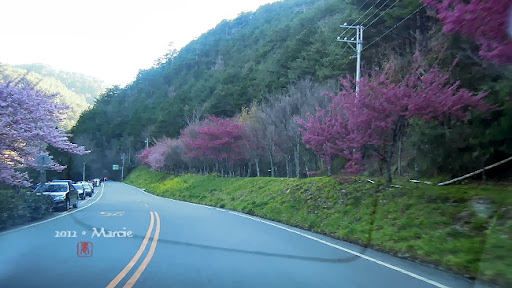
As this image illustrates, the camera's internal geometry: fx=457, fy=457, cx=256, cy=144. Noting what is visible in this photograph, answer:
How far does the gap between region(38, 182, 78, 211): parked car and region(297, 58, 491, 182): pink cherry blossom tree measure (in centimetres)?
1379

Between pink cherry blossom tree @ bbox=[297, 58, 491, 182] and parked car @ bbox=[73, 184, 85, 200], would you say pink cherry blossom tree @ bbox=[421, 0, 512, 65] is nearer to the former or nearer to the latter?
pink cherry blossom tree @ bbox=[297, 58, 491, 182]

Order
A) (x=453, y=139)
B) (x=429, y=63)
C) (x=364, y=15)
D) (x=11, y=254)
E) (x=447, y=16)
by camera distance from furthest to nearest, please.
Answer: (x=364, y=15), (x=429, y=63), (x=453, y=139), (x=11, y=254), (x=447, y=16)

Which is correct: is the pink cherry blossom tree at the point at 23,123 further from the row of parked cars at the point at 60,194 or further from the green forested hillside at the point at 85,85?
the green forested hillside at the point at 85,85

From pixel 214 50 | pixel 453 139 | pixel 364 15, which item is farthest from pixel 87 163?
pixel 453 139

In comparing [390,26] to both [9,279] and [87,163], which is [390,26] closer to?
[9,279]

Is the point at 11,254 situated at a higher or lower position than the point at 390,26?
lower

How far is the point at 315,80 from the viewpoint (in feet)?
113

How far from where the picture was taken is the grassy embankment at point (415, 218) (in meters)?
8.93

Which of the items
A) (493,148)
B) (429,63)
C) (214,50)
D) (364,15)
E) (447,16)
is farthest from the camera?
(214,50)

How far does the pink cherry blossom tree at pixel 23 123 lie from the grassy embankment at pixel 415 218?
10.0m

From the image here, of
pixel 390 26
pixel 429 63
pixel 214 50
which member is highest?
pixel 214 50

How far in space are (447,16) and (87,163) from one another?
3539 inches

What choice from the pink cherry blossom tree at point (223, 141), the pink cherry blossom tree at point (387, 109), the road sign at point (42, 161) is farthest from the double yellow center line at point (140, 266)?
the pink cherry blossom tree at point (223, 141)

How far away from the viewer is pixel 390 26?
83.6 feet
